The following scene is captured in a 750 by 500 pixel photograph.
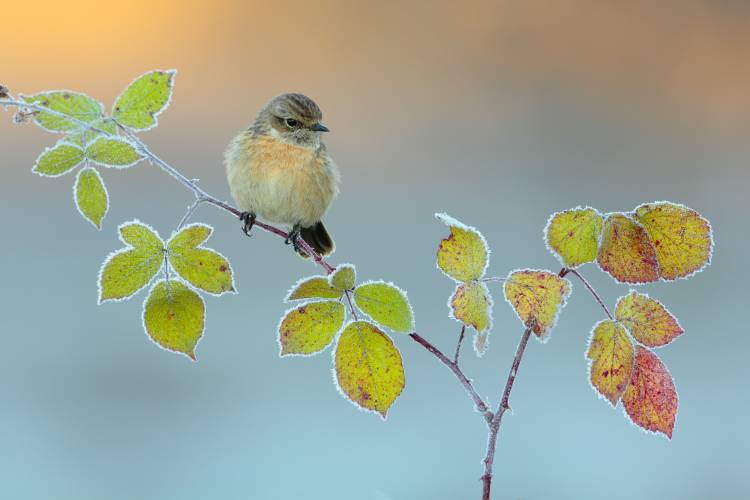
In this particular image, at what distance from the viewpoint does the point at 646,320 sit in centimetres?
44

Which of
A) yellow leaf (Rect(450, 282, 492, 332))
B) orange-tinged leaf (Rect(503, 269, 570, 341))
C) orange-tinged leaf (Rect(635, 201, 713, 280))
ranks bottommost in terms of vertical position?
yellow leaf (Rect(450, 282, 492, 332))

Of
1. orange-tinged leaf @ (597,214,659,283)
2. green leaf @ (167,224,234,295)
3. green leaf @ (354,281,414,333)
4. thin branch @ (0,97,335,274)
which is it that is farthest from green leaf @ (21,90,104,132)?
orange-tinged leaf @ (597,214,659,283)

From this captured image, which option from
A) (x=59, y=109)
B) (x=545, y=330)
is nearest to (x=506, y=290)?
(x=545, y=330)

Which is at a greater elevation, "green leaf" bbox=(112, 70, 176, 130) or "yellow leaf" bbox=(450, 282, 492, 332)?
"green leaf" bbox=(112, 70, 176, 130)

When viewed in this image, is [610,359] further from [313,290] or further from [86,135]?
[86,135]

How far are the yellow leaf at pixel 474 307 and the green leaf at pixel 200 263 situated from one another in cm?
13

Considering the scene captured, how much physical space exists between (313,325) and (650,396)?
192 mm

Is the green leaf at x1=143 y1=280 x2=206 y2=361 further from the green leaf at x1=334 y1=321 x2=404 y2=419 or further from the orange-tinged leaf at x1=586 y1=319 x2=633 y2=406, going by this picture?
the orange-tinged leaf at x1=586 y1=319 x2=633 y2=406

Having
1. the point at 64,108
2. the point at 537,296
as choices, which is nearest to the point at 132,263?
the point at 64,108

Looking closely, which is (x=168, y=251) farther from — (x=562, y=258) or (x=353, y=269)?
(x=562, y=258)

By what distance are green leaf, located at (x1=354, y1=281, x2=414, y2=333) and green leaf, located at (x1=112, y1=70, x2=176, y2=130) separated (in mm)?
181

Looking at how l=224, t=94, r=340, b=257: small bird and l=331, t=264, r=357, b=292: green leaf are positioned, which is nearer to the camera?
l=331, t=264, r=357, b=292: green leaf

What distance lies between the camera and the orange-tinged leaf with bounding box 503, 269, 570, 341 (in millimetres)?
398

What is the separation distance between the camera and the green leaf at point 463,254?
1.36ft
